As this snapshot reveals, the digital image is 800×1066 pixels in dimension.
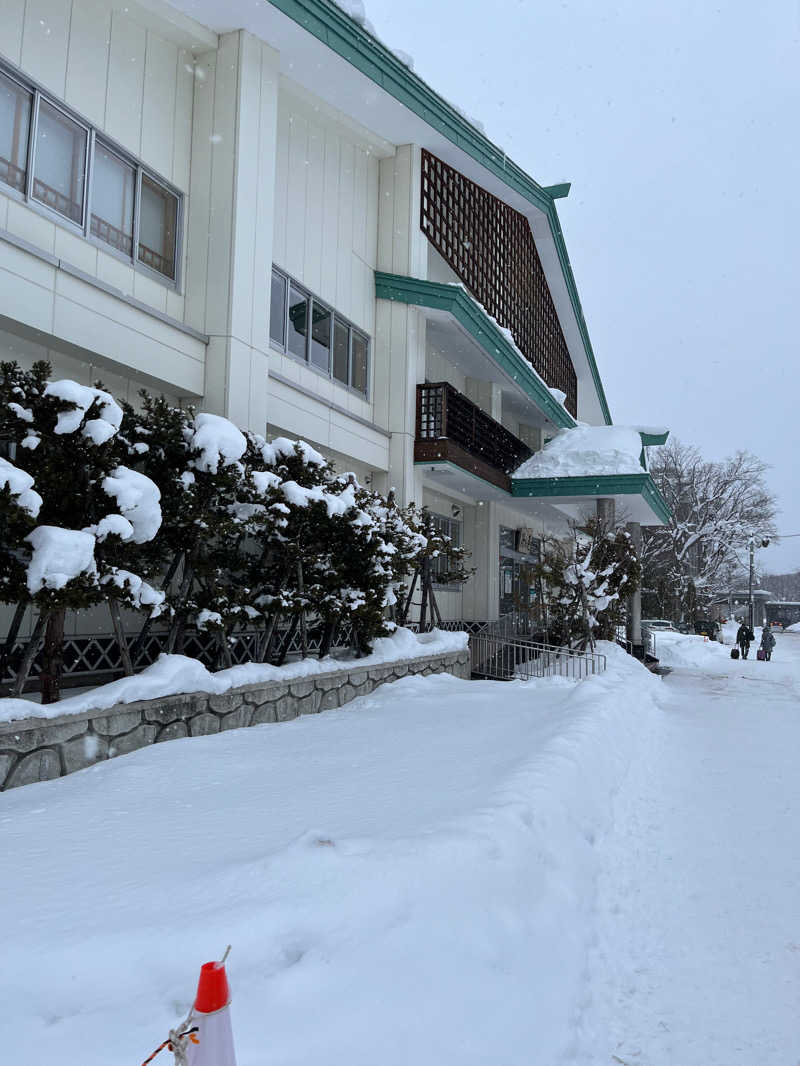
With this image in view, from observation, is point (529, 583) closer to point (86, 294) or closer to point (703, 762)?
point (703, 762)

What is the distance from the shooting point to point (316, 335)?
1252 cm

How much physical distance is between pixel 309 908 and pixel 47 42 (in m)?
8.78

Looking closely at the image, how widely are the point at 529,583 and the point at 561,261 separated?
1142 cm

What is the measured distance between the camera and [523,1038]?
109 inches

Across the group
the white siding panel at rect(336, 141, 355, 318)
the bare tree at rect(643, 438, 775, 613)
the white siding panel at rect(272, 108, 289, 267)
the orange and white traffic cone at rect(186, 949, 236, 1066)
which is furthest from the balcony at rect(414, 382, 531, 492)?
the bare tree at rect(643, 438, 775, 613)

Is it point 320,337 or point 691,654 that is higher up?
point 320,337

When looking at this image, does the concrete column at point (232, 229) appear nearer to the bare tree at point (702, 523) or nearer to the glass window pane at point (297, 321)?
the glass window pane at point (297, 321)

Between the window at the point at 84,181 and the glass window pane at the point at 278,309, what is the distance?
81.9 inches

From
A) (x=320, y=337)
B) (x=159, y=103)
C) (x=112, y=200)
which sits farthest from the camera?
(x=320, y=337)

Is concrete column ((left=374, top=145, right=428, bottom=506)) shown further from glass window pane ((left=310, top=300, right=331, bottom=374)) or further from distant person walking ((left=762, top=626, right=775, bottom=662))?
distant person walking ((left=762, top=626, right=775, bottom=662))

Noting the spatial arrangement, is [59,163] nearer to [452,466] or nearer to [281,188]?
[281,188]

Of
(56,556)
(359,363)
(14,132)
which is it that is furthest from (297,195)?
(56,556)

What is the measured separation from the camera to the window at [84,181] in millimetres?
7348

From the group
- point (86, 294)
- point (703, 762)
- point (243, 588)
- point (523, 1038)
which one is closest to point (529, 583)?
point (703, 762)
